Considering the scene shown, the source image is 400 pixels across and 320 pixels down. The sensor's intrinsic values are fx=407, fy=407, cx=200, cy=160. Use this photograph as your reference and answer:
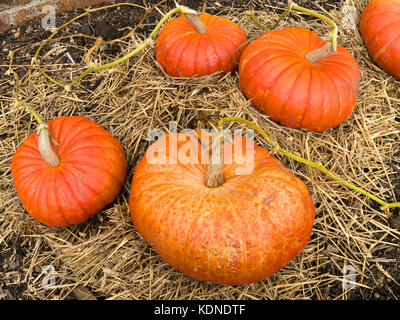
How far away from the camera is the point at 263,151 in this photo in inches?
96.2

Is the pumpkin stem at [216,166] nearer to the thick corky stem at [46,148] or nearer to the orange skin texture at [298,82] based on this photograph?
the orange skin texture at [298,82]

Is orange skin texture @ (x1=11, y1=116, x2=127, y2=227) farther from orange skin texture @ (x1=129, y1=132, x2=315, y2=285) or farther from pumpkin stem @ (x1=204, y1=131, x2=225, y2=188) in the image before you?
pumpkin stem @ (x1=204, y1=131, x2=225, y2=188)

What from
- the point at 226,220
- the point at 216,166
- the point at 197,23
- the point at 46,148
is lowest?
the point at 226,220

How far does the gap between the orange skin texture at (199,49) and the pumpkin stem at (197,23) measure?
1.5 inches

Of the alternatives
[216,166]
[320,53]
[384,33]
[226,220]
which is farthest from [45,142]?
[384,33]

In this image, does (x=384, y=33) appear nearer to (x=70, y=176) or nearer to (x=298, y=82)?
(x=298, y=82)

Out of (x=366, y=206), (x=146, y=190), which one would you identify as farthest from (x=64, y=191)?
(x=366, y=206)

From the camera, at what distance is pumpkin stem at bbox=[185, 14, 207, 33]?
2724mm

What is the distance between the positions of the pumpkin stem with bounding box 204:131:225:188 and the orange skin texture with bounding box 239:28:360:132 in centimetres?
67

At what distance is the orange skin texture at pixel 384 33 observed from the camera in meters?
3.13

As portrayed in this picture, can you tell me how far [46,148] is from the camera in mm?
2305

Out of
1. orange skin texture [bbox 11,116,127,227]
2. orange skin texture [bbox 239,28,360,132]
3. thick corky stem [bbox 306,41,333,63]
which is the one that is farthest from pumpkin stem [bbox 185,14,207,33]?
orange skin texture [bbox 11,116,127,227]

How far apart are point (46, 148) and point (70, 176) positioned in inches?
9.0

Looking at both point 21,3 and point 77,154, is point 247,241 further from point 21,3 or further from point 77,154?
point 21,3
